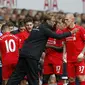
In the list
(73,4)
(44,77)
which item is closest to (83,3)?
(73,4)

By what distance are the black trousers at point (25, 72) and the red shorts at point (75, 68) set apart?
42.6 inches

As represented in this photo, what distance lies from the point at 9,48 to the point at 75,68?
1705 mm

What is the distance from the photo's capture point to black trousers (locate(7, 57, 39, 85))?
13409 millimetres

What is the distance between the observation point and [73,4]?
21.2 meters

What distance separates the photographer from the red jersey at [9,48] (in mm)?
13898

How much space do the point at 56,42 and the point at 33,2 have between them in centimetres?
533

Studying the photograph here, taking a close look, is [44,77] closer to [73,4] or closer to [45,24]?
[45,24]

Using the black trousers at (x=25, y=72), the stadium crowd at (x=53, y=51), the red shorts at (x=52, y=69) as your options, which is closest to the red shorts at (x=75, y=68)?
the stadium crowd at (x=53, y=51)

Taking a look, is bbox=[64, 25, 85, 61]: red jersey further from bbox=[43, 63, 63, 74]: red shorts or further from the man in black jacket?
bbox=[43, 63, 63, 74]: red shorts

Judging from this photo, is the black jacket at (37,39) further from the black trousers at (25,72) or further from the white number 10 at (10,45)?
the white number 10 at (10,45)

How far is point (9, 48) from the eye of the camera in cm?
1398

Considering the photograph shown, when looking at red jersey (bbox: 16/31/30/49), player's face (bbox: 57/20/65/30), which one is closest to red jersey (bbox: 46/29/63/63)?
player's face (bbox: 57/20/65/30)

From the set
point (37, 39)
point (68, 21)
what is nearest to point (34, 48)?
point (37, 39)

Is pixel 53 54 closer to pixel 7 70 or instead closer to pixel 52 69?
pixel 52 69
